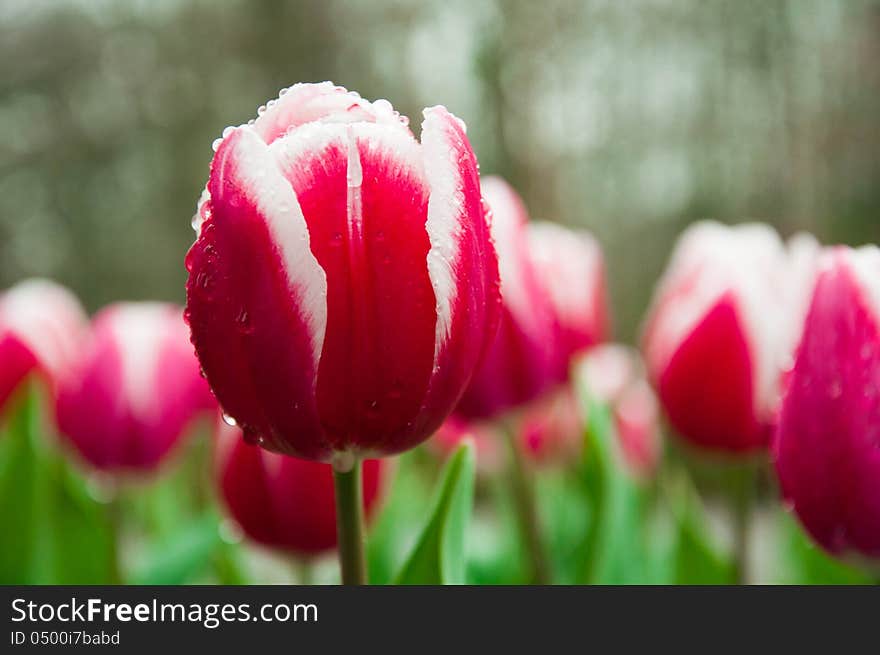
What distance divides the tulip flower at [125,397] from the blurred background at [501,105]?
2158mm

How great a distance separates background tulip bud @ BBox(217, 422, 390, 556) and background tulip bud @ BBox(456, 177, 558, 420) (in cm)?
11

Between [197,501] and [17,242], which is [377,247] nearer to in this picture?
[197,501]

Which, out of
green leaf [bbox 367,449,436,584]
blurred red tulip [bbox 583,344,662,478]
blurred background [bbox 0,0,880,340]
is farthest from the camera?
blurred background [bbox 0,0,880,340]

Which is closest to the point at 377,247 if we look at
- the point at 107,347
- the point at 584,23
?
the point at 107,347

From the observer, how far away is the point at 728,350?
0.65 metres

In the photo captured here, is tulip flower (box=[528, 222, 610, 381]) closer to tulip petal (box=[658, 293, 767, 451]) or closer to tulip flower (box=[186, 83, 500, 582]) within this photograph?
tulip petal (box=[658, 293, 767, 451])

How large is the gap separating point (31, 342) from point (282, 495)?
366mm

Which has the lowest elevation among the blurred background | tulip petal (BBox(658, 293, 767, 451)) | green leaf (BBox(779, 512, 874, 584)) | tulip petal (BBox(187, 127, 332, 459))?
green leaf (BBox(779, 512, 874, 584))

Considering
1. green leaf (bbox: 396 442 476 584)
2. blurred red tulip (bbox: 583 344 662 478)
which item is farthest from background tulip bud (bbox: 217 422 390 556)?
blurred red tulip (bbox: 583 344 662 478)

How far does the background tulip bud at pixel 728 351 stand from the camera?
0.64 metres

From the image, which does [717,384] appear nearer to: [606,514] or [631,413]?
[606,514]

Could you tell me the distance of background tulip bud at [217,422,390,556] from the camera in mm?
595
